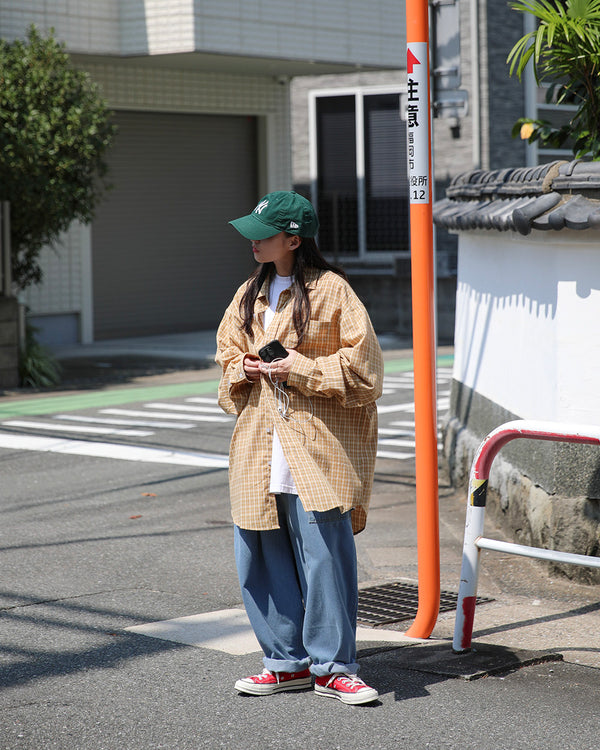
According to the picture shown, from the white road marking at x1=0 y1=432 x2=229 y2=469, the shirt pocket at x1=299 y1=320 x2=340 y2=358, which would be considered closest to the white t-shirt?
the shirt pocket at x1=299 y1=320 x2=340 y2=358

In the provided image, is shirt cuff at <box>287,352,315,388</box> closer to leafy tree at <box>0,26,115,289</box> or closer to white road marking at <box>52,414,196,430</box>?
white road marking at <box>52,414,196,430</box>

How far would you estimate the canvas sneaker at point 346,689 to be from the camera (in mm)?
4250

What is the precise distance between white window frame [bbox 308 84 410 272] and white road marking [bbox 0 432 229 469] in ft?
40.3

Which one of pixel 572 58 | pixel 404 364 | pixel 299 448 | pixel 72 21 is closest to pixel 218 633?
pixel 299 448

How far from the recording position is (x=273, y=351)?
4234 mm

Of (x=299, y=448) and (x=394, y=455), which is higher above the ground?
(x=299, y=448)

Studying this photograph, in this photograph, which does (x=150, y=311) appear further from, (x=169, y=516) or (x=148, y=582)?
(x=148, y=582)

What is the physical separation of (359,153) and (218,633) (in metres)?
18.0

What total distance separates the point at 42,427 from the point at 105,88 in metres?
8.70

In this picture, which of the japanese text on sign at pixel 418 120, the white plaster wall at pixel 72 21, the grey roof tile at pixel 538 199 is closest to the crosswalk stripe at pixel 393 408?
the grey roof tile at pixel 538 199

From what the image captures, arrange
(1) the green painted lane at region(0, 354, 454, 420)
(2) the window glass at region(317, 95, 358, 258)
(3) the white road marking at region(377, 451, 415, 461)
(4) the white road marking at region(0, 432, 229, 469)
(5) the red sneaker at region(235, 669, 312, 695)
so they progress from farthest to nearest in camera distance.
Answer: (2) the window glass at region(317, 95, 358, 258)
(1) the green painted lane at region(0, 354, 454, 420)
(3) the white road marking at region(377, 451, 415, 461)
(4) the white road marking at region(0, 432, 229, 469)
(5) the red sneaker at region(235, 669, 312, 695)

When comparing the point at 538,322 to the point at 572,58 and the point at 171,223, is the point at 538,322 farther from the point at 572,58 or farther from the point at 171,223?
the point at 171,223

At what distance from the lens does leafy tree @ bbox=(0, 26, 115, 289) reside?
45.1 feet

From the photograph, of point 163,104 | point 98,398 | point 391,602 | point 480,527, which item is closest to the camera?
point 480,527
